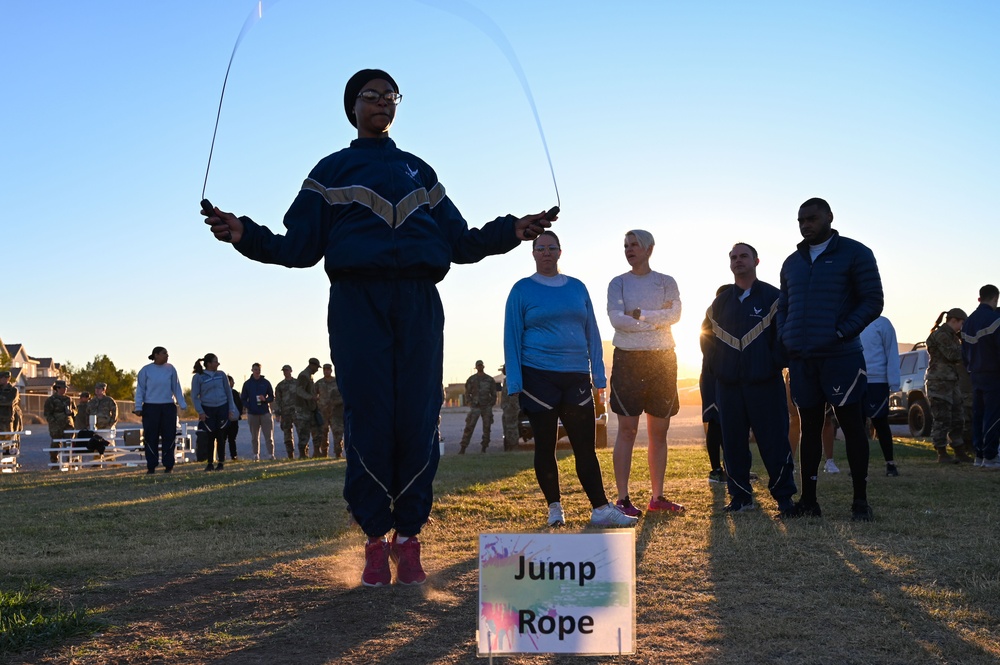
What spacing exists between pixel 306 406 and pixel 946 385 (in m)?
11.5

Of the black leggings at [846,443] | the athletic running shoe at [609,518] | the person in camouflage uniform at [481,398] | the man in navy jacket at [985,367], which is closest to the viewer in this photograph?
the athletic running shoe at [609,518]

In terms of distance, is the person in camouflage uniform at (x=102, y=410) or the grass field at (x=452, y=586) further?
the person in camouflage uniform at (x=102, y=410)

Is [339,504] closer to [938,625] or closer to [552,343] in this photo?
Answer: [552,343]

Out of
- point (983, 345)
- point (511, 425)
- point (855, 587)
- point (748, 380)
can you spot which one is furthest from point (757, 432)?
point (511, 425)

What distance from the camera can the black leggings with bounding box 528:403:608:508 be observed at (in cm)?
635

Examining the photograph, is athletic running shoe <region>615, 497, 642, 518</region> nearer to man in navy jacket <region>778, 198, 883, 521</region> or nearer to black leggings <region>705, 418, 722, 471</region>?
man in navy jacket <region>778, 198, 883, 521</region>

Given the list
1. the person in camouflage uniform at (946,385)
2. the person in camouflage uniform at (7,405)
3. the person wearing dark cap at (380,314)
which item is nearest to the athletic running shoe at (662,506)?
the person wearing dark cap at (380,314)

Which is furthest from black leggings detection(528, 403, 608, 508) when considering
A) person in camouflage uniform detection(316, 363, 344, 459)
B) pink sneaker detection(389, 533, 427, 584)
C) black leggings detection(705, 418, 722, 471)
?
person in camouflage uniform detection(316, 363, 344, 459)

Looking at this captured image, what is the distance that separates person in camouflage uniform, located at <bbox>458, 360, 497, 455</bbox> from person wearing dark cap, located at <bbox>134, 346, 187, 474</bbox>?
261 inches

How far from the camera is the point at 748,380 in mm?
6977

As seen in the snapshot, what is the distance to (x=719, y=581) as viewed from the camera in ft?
14.0

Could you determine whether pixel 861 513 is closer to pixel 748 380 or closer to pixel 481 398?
pixel 748 380

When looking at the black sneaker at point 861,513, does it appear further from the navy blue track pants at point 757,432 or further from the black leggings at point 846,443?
the navy blue track pants at point 757,432

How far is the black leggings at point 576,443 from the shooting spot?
6348mm
